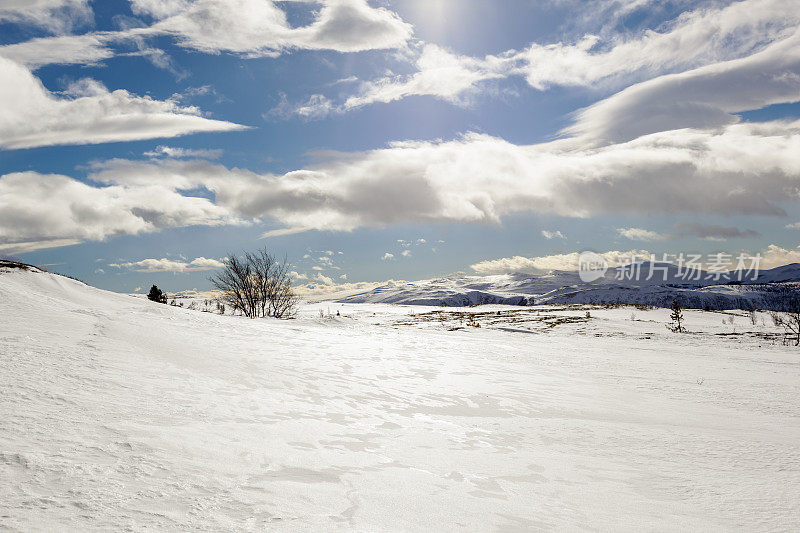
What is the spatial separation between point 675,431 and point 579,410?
1664 millimetres

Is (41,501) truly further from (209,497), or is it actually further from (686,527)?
(686,527)

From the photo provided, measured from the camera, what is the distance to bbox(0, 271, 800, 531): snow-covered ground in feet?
11.5

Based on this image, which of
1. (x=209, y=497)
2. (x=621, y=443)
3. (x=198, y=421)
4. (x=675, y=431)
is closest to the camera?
(x=209, y=497)

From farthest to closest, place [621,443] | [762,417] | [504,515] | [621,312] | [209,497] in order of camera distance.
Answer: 1. [621,312]
2. [762,417]
3. [621,443]
4. [504,515]
5. [209,497]

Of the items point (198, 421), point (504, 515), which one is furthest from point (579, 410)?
point (198, 421)

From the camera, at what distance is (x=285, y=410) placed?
656 centimetres

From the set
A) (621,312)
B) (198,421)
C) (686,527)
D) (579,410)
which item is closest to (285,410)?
(198,421)

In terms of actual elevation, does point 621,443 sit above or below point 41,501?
below

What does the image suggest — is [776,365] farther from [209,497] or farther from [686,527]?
[209,497]

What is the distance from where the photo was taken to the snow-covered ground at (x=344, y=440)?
3.50m

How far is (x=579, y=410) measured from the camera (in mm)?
8359

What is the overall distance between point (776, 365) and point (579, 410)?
12144 mm

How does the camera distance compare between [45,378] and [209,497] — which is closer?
[209,497]

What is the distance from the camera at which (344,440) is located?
5.55 metres
